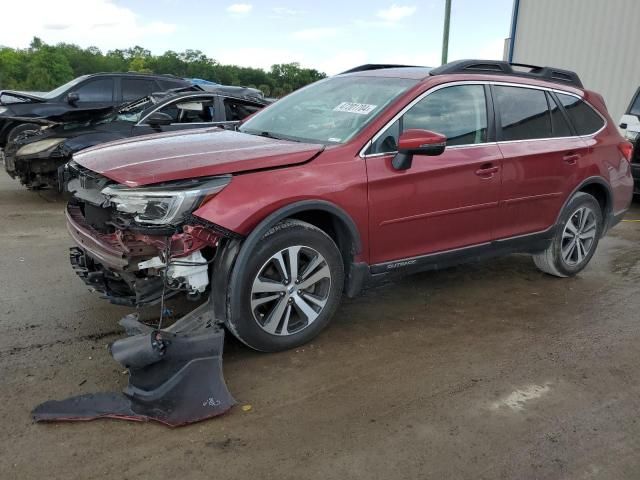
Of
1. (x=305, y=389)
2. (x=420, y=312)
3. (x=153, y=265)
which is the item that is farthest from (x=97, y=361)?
(x=420, y=312)

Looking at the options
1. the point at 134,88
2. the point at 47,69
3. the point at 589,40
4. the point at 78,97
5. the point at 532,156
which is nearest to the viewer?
the point at 532,156

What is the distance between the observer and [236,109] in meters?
8.41

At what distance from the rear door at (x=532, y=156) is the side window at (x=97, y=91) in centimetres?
854

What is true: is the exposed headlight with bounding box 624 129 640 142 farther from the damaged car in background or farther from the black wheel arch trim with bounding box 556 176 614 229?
the damaged car in background

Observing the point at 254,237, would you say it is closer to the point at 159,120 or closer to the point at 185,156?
the point at 185,156

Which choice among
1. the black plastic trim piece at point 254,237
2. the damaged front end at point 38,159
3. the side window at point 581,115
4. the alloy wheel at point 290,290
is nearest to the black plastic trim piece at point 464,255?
the alloy wheel at point 290,290

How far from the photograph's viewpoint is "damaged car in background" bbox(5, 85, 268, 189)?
24.8 ft

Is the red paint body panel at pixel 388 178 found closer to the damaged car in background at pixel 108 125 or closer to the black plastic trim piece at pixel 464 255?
the black plastic trim piece at pixel 464 255

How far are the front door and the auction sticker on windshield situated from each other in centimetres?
24

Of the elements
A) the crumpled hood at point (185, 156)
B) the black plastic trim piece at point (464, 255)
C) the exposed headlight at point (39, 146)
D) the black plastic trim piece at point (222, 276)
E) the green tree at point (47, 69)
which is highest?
the green tree at point (47, 69)

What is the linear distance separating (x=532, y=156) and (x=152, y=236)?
3.05 metres

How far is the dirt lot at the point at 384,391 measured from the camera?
2.63 meters

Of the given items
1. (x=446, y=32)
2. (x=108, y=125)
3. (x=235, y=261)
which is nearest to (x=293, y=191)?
(x=235, y=261)

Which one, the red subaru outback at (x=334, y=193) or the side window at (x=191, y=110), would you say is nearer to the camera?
the red subaru outback at (x=334, y=193)
